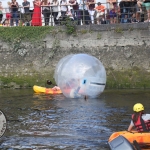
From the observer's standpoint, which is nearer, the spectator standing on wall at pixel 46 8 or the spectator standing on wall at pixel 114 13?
the spectator standing on wall at pixel 114 13

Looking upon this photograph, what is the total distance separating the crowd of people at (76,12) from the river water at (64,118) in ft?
12.5

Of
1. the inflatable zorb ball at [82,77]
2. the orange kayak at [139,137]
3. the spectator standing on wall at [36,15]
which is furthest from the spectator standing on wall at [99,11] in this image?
the orange kayak at [139,137]

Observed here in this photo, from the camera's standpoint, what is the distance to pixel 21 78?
1005 inches

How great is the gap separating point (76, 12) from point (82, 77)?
690cm

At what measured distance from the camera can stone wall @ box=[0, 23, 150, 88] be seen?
80.8 feet

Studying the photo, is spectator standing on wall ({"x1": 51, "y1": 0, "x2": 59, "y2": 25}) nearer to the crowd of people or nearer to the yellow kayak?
the crowd of people

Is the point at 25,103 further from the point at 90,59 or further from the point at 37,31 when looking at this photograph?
the point at 37,31

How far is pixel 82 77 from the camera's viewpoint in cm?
1975

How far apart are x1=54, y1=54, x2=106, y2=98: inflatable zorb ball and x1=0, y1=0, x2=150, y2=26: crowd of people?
5.64 m

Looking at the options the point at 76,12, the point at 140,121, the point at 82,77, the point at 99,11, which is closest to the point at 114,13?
the point at 99,11

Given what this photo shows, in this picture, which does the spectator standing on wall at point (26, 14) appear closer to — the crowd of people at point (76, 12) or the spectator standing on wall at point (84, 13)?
the crowd of people at point (76, 12)

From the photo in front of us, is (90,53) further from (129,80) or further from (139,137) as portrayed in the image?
(139,137)

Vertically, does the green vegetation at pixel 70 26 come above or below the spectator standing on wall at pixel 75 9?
below

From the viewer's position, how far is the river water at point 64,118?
13.9 m
